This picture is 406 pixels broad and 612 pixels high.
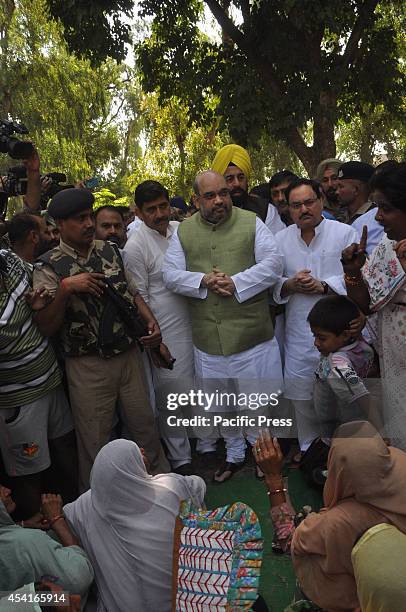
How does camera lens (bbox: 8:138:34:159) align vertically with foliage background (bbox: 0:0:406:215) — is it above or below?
below

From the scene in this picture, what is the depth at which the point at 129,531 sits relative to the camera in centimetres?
216

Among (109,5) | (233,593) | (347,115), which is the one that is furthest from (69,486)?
(347,115)

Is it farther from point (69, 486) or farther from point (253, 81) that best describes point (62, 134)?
point (69, 486)

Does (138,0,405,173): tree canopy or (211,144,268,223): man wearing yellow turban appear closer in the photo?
(211,144,268,223): man wearing yellow turban

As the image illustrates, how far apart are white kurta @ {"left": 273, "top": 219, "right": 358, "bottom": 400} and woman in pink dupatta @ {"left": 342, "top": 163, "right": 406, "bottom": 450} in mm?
769

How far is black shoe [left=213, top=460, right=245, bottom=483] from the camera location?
12.6ft

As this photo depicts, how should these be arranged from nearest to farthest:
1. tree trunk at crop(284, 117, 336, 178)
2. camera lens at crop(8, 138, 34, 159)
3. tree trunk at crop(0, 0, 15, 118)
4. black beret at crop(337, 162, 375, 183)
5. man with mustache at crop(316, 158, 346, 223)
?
camera lens at crop(8, 138, 34, 159) < black beret at crop(337, 162, 375, 183) < man with mustache at crop(316, 158, 346, 223) < tree trunk at crop(284, 117, 336, 178) < tree trunk at crop(0, 0, 15, 118)

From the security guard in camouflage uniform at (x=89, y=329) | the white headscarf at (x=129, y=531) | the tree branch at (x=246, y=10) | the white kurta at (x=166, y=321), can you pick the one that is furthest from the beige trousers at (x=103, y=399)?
the tree branch at (x=246, y=10)

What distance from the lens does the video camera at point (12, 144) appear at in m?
3.65

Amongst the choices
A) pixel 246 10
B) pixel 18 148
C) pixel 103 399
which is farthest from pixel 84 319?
pixel 246 10

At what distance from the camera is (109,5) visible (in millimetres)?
8164

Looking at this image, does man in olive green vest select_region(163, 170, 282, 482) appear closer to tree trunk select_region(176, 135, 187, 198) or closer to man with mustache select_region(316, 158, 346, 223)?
man with mustache select_region(316, 158, 346, 223)

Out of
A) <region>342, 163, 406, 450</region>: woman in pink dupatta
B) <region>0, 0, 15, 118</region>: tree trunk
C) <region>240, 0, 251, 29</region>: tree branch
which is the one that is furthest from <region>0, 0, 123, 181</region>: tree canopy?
<region>342, 163, 406, 450</region>: woman in pink dupatta

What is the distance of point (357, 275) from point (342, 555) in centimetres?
145
